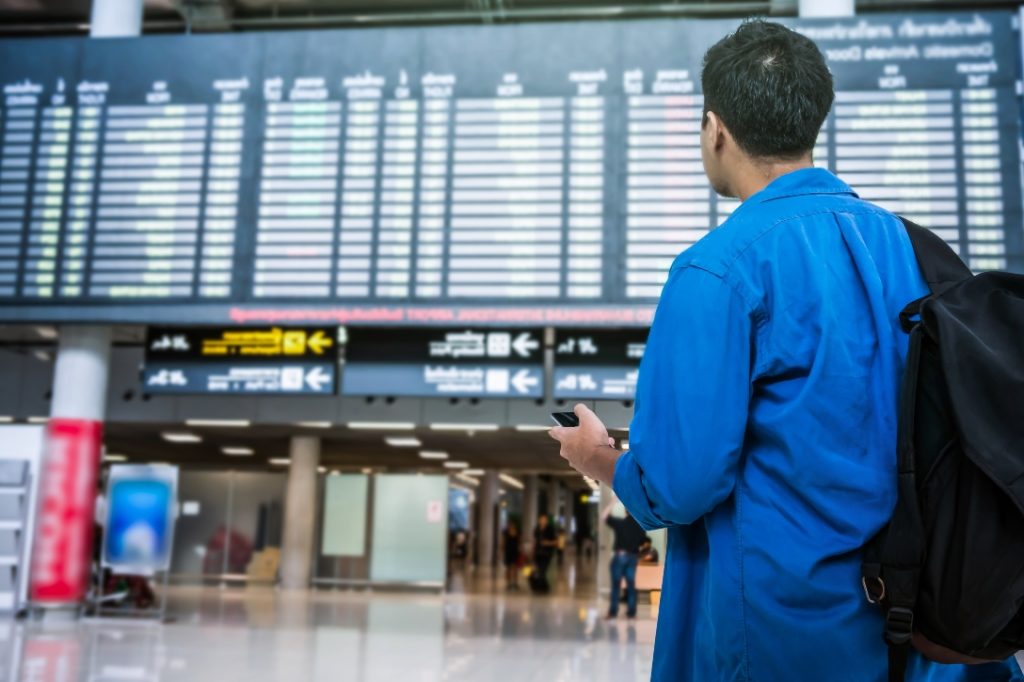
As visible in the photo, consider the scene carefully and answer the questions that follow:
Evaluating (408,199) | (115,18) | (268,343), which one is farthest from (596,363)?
(115,18)

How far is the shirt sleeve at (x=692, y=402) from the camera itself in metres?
1.18

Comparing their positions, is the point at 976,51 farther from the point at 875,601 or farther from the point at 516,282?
the point at 875,601

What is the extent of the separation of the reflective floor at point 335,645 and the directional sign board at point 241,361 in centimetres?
221

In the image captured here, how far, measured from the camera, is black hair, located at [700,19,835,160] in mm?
1364

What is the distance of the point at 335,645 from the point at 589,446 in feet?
26.3

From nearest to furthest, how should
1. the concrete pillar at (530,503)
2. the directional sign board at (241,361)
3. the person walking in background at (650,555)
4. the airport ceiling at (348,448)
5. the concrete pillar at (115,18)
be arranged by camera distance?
the person walking in background at (650,555)
the directional sign board at (241,361)
the concrete pillar at (115,18)
the airport ceiling at (348,448)
the concrete pillar at (530,503)

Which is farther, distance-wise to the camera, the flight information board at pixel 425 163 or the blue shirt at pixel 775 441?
the flight information board at pixel 425 163

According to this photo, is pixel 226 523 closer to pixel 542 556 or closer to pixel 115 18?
pixel 542 556

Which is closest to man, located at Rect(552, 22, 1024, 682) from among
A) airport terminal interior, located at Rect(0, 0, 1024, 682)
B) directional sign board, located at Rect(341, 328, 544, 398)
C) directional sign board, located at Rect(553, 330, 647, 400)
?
airport terminal interior, located at Rect(0, 0, 1024, 682)

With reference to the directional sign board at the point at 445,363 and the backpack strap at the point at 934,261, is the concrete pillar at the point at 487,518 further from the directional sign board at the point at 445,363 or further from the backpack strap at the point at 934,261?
the backpack strap at the point at 934,261

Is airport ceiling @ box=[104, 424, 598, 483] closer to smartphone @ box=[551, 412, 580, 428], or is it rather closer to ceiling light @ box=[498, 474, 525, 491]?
ceiling light @ box=[498, 474, 525, 491]

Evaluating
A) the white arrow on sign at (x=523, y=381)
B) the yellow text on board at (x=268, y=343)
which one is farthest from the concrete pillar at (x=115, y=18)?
the white arrow on sign at (x=523, y=381)

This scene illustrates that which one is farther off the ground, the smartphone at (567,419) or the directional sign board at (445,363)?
the directional sign board at (445,363)

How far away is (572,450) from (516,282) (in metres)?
6.85
